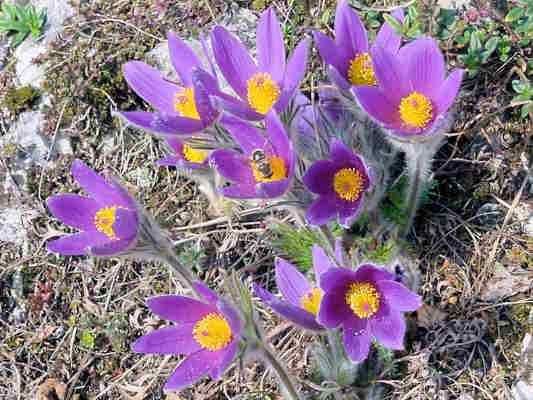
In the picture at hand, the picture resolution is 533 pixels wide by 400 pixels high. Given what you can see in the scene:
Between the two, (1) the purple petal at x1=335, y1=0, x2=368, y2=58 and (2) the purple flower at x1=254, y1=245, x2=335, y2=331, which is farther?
(1) the purple petal at x1=335, y1=0, x2=368, y2=58

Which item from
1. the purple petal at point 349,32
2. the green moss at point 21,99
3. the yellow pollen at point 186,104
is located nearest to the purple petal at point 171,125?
the yellow pollen at point 186,104

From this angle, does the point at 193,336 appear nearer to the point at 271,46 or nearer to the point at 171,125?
the point at 171,125

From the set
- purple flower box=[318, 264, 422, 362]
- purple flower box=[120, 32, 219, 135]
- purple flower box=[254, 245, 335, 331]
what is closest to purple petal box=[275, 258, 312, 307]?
purple flower box=[254, 245, 335, 331]

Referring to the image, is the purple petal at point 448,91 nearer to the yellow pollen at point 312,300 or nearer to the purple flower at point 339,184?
the purple flower at point 339,184

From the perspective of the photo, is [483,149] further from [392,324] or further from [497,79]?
[392,324]

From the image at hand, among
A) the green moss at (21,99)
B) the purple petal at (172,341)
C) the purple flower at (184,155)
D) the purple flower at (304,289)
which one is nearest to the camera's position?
the purple flower at (304,289)

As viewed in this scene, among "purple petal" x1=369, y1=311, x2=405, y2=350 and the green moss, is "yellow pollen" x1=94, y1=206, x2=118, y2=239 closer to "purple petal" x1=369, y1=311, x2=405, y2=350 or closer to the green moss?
"purple petal" x1=369, y1=311, x2=405, y2=350

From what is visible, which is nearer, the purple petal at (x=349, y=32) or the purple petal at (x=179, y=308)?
the purple petal at (x=179, y=308)
